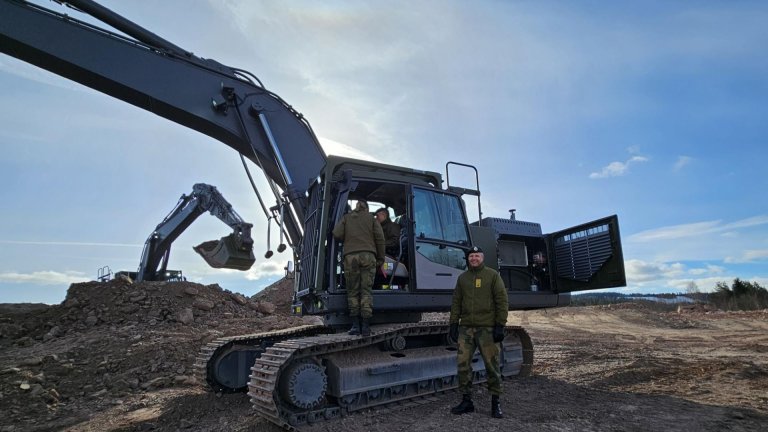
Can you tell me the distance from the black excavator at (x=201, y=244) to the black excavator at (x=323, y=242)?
5810 mm

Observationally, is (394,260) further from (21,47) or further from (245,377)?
(21,47)

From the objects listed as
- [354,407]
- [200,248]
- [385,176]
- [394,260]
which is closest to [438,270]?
[394,260]

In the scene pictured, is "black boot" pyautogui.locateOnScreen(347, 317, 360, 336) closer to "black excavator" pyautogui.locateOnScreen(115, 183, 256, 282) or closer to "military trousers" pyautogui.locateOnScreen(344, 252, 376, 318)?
"military trousers" pyautogui.locateOnScreen(344, 252, 376, 318)

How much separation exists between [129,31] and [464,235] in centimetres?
610

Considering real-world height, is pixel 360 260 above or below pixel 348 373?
above

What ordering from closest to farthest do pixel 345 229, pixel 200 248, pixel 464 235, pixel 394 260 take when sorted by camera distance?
pixel 345 229
pixel 394 260
pixel 464 235
pixel 200 248

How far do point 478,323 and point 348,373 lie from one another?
1563 mm

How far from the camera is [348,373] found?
5.39 m

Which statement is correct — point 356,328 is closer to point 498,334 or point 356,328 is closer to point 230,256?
point 498,334

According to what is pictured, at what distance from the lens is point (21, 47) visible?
669cm

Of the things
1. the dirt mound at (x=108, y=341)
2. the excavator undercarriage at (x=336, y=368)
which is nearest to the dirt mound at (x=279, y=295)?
the dirt mound at (x=108, y=341)

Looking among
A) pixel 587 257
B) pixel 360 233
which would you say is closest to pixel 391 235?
pixel 360 233

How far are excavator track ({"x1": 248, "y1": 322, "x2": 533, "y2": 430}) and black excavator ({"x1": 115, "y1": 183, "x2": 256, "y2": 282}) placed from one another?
798cm

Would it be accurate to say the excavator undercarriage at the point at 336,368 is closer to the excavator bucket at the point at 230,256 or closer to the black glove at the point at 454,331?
the black glove at the point at 454,331
